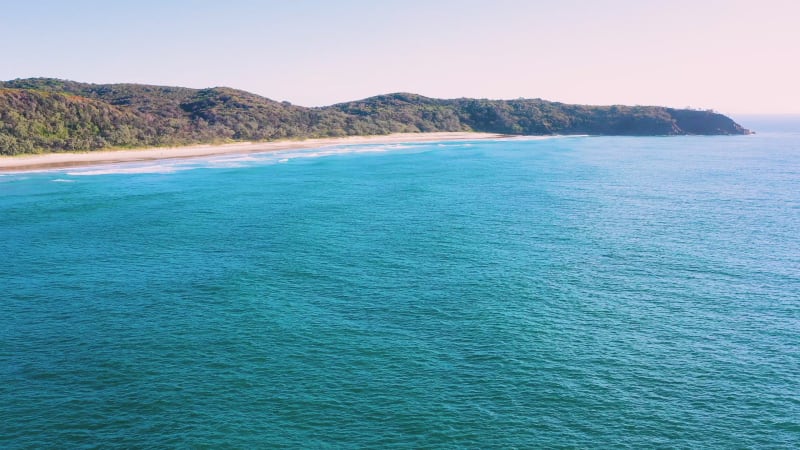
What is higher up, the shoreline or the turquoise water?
the shoreline

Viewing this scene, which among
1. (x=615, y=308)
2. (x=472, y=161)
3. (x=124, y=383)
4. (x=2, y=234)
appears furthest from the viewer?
(x=472, y=161)

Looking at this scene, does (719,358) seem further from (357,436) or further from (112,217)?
(112,217)

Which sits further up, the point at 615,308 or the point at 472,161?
the point at 472,161

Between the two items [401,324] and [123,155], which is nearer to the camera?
[401,324]

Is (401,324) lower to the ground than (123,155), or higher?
lower

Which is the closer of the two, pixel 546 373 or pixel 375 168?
pixel 546 373

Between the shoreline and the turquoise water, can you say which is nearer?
the turquoise water

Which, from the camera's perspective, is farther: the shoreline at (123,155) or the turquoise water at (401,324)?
the shoreline at (123,155)

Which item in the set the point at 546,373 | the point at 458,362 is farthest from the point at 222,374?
the point at 546,373
